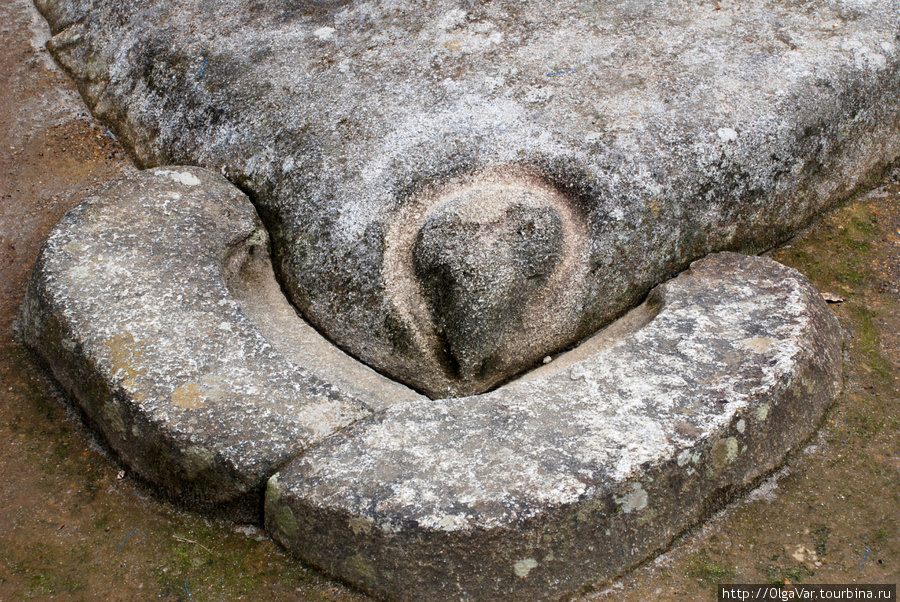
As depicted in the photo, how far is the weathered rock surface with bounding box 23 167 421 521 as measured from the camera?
2.02 metres

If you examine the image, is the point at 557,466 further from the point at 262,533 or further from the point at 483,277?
the point at 262,533

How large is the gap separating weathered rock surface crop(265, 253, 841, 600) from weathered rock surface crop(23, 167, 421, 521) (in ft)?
0.40

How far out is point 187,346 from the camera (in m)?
2.17

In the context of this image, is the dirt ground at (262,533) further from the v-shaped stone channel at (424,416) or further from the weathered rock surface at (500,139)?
the weathered rock surface at (500,139)

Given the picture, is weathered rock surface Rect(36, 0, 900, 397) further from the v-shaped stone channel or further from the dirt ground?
the dirt ground

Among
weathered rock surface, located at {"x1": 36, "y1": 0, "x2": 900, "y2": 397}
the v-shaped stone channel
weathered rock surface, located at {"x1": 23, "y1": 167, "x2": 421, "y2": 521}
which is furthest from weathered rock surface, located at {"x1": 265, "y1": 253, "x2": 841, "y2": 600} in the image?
weathered rock surface, located at {"x1": 36, "y1": 0, "x2": 900, "y2": 397}

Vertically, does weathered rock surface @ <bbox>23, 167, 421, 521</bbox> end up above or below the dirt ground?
above

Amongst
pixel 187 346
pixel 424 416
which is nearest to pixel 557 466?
pixel 424 416

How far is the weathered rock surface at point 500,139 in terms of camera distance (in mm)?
2424

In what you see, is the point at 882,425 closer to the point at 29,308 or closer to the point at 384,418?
the point at 384,418

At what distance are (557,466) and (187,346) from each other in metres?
1.00

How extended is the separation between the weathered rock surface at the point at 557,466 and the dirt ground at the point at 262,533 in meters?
0.07

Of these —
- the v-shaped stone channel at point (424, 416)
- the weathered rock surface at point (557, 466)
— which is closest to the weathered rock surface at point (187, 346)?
the v-shaped stone channel at point (424, 416)

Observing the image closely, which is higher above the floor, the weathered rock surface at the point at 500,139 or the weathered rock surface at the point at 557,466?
the weathered rock surface at the point at 500,139
